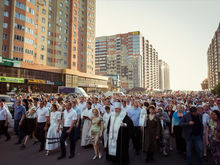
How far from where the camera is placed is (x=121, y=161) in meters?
5.04

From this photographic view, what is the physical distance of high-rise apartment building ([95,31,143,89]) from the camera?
130125 mm

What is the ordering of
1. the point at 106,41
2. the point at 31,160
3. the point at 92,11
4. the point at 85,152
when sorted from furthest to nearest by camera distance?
the point at 106,41
the point at 92,11
the point at 85,152
the point at 31,160

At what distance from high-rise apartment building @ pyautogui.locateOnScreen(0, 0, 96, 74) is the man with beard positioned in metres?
41.6

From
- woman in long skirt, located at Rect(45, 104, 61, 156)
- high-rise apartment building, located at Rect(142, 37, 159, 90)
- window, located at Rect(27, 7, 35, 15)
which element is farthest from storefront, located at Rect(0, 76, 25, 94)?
high-rise apartment building, located at Rect(142, 37, 159, 90)

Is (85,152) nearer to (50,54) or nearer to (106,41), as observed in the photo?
(50,54)

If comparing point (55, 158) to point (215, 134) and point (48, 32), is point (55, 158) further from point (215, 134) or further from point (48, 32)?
point (48, 32)

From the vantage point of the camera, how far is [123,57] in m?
135

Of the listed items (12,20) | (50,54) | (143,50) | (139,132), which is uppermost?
(143,50)

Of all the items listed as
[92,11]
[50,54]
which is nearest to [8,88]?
[50,54]

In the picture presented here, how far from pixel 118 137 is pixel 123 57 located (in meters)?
132

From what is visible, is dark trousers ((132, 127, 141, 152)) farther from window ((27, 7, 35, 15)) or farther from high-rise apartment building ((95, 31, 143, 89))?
high-rise apartment building ((95, 31, 143, 89))

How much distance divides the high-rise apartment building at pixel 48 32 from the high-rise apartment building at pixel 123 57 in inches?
2290

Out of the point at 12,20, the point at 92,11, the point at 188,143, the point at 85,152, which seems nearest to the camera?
the point at 188,143

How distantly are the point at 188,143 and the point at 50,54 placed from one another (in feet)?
176
